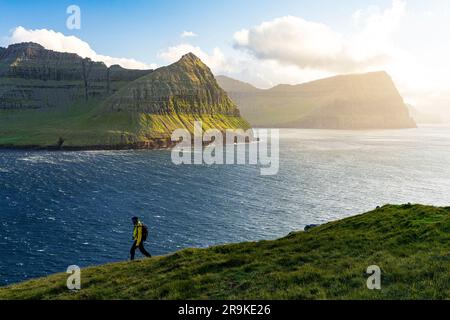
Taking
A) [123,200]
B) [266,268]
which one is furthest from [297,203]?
[266,268]

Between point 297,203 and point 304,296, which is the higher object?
point 304,296

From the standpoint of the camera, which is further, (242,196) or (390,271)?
(242,196)

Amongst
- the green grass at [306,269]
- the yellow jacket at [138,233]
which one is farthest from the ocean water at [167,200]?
the green grass at [306,269]

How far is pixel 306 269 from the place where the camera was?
2002 centimetres

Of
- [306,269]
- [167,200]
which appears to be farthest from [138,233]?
[167,200]

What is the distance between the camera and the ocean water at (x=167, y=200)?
59469mm

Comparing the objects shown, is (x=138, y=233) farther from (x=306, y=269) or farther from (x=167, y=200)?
(x=167, y=200)

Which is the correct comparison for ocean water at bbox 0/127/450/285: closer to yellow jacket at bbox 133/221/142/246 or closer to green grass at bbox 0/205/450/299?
yellow jacket at bbox 133/221/142/246

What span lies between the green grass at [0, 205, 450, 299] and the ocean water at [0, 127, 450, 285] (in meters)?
30.4

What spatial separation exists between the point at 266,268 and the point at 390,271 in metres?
6.65

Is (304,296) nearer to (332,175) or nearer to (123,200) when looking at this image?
(123,200)

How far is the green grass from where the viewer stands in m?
17.0
